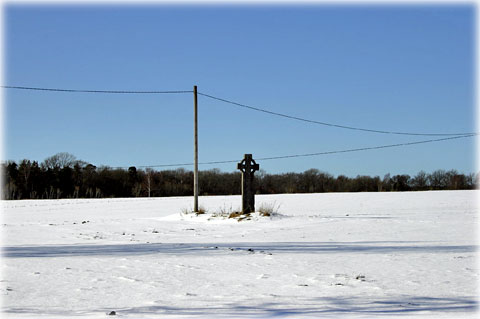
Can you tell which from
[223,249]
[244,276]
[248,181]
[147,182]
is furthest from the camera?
[147,182]

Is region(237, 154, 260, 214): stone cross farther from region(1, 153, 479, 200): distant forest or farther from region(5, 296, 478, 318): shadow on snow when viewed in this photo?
region(1, 153, 479, 200): distant forest

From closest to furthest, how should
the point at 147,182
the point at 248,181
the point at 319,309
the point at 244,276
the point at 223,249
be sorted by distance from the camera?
the point at 319,309 → the point at 244,276 → the point at 223,249 → the point at 248,181 → the point at 147,182

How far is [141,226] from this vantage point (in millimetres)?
15789

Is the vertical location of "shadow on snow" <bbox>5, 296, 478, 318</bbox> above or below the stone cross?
below

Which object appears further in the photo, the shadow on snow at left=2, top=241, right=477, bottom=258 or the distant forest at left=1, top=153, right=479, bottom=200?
the distant forest at left=1, top=153, right=479, bottom=200

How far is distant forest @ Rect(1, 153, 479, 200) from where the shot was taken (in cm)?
6588

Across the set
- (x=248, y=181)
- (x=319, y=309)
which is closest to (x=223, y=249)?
(x=319, y=309)

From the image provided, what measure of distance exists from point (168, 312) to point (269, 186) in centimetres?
7620

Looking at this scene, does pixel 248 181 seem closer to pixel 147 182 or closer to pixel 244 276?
pixel 244 276

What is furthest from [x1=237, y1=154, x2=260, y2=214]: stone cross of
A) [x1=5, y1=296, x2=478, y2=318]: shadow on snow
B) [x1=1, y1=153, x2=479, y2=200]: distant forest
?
[x1=1, y1=153, x2=479, y2=200]: distant forest

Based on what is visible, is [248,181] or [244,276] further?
[248,181]

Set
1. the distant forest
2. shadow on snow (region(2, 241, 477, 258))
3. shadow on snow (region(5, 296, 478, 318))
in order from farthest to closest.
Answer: the distant forest
shadow on snow (region(2, 241, 477, 258))
shadow on snow (region(5, 296, 478, 318))

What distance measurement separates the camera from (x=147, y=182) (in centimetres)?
7944

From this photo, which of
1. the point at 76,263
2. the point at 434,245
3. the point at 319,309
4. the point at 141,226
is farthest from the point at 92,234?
the point at 319,309
